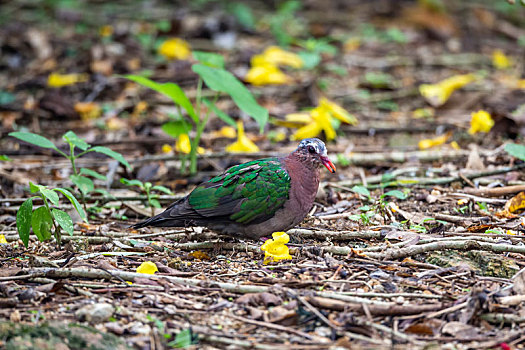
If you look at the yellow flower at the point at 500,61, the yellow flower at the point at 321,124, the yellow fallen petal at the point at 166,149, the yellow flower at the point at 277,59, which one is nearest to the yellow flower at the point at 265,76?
the yellow flower at the point at 277,59

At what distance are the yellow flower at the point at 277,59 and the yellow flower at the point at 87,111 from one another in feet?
7.33

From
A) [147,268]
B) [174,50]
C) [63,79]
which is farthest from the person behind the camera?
[174,50]

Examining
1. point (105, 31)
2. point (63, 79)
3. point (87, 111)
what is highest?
point (105, 31)

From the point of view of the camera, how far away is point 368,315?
10.0 ft

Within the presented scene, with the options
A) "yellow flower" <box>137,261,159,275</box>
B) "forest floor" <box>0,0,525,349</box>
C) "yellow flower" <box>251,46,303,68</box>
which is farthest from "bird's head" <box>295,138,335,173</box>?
"yellow flower" <box>251,46,303,68</box>

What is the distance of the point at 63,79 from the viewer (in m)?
8.28

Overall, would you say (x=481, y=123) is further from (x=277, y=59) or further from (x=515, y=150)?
(x=277, y=59)

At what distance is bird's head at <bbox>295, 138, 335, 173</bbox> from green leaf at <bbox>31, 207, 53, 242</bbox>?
5.44ft

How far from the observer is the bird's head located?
4.21 m

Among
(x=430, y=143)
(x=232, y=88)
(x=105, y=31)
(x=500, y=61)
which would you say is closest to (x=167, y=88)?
(x=232, y=88)

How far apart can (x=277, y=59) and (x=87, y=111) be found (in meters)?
2.56

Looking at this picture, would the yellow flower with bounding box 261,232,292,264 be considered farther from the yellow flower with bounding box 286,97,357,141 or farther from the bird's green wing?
the yellow flower with bounding box 286,97,357,141

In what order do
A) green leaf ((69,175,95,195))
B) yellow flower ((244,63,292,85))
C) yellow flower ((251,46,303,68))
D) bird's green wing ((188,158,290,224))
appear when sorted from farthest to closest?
yellow flower ((251,46,303,68)) < yellow flower ((244,63,292,85)) < green leaf ((69,175,95,195)) < bird's green wing ((188,158,290,224))

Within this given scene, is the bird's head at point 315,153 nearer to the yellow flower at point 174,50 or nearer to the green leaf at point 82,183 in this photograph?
the green leaf at point 82,183
